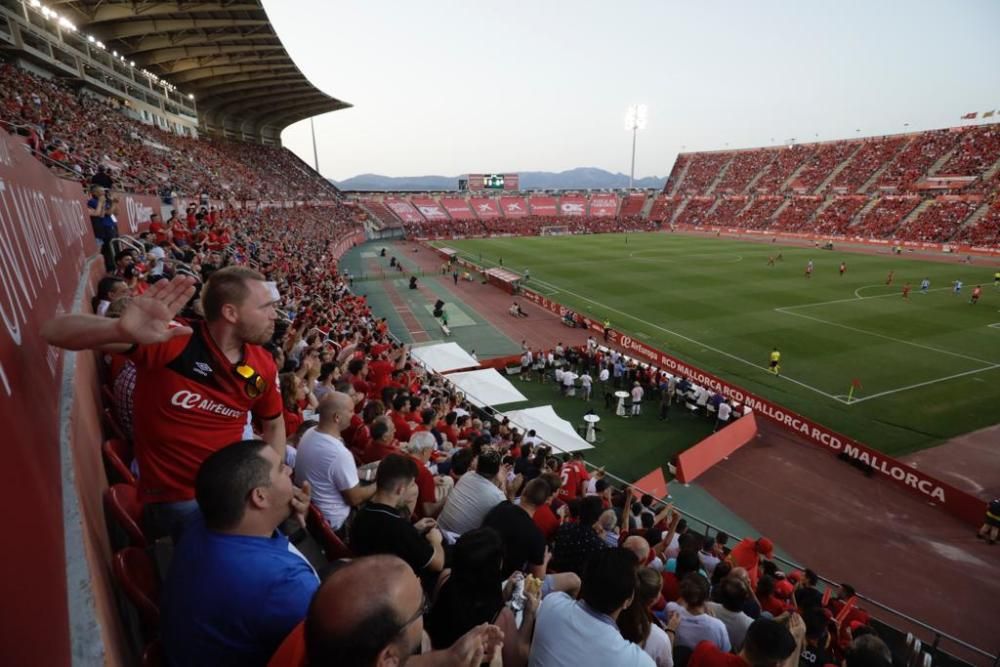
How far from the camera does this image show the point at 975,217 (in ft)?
174

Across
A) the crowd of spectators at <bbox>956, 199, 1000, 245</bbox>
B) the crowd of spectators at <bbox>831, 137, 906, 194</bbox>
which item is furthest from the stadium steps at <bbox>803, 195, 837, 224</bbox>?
the crowd of spectators at <bbox>956, 199, 1000, 245</bbox>

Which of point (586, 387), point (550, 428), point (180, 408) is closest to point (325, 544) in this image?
point (180, 408)

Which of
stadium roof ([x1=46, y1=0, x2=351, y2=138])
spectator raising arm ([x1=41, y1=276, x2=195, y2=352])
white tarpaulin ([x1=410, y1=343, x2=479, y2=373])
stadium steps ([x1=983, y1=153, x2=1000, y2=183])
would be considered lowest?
white tarpaulin ([x1=410, y1=343, x2=479, y2=373])

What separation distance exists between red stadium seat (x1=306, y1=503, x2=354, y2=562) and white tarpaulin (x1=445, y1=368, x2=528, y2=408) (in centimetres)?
1073

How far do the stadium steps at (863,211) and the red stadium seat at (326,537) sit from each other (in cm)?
7439

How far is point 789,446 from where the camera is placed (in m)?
15.3

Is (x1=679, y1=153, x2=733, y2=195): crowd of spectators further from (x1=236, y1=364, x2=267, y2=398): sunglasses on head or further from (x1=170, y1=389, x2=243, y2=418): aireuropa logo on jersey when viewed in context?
(x1=170, y1=389, x2=243, y2=418): aireuropa logo on jersey

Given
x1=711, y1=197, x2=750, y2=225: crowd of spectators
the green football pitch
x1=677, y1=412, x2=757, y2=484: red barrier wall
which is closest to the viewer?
x1=677, y1=412, x2=757, y2=484: red barrier wall

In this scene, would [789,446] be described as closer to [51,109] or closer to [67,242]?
[67,242]

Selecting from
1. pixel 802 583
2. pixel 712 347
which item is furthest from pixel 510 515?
pixel 712 347

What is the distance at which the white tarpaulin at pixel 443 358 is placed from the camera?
16969mm

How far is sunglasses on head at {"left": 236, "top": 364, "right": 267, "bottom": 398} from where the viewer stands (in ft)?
10.0

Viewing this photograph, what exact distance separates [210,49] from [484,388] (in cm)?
3685

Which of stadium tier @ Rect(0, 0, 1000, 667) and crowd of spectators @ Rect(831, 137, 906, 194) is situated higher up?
crowd of spectators @ Rect(831, 137, 906, 194)
